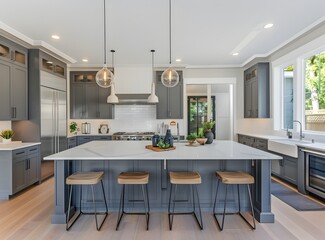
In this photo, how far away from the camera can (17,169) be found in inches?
145

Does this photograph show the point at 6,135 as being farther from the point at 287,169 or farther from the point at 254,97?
the point at 254,97

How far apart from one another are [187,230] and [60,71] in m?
4.65

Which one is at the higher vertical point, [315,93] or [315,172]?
[315,93]

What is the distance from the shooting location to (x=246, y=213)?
2986 mm

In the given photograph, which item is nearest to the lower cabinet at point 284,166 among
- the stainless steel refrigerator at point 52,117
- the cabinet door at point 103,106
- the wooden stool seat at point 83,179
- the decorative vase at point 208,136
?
the decorative vase at point 208,136

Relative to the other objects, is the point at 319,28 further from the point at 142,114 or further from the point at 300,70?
the point at 142,114

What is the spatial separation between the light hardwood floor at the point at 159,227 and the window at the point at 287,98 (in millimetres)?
2416

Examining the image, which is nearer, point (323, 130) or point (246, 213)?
point (246, 213)

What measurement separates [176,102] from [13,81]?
3802 millimetres

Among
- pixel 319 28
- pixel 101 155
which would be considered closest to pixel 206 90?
pixel 319 28

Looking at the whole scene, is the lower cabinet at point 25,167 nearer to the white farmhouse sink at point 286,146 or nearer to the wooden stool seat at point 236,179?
the wooden stool seat at point 236,179

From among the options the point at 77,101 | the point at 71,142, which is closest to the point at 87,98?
the point at 77,101

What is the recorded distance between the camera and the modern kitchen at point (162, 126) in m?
2.68

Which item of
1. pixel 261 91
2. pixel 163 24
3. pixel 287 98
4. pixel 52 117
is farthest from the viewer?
pixel 261 91
